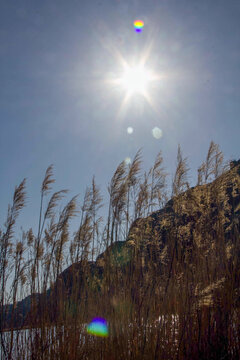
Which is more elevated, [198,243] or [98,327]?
[198,243]

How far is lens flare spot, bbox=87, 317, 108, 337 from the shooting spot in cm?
308

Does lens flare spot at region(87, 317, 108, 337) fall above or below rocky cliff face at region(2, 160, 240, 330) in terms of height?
below

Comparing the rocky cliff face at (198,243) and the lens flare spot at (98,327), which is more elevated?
the rocky cliff face at (198,243)

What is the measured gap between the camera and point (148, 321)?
2.83 meters

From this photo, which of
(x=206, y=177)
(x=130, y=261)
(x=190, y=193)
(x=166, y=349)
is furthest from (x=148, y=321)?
(x=206, y=177)

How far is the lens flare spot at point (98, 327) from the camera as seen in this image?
121 inches

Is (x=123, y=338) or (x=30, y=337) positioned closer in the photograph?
(x=123, y=338)

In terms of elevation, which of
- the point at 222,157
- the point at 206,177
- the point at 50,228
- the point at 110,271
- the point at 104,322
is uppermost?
the point at 222,157

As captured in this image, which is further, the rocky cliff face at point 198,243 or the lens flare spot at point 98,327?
the rocky cliff face at point 198,243

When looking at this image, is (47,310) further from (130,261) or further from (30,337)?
(130,261)

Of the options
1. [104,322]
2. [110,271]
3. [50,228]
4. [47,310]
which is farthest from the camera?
[50,228]

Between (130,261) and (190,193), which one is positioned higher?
(190,193)

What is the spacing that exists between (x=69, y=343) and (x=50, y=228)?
1.68 meters

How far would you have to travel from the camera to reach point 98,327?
132 inches
